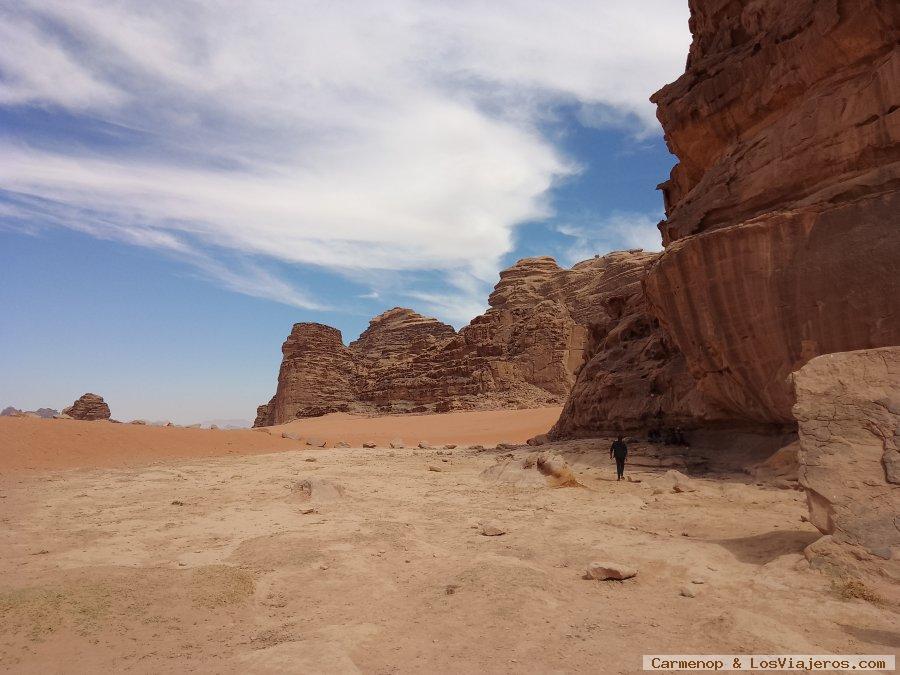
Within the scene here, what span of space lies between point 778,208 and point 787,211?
0.74 metres

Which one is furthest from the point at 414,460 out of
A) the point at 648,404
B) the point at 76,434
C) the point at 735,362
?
the point at 76,434

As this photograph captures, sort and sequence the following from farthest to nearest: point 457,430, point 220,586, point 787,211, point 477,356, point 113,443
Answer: point 477,356 → point 457,430 → point 113,443 → point 787,211 → point 220,586

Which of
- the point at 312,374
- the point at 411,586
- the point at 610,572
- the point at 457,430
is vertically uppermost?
the point at 312,374

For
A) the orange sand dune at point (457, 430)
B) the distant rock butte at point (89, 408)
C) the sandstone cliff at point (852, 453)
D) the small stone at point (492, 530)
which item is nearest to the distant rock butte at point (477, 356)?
the orange sand dune at point (457, 430)

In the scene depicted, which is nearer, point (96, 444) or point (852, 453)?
point (852, 453)

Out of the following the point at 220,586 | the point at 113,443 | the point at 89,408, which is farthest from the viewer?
the point at 89,408

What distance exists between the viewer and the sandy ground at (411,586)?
11.3 feet

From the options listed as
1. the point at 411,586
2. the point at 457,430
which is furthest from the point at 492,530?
the point at 457,430

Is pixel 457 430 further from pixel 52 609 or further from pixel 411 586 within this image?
pixel 52 609

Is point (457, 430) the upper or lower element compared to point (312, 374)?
lower

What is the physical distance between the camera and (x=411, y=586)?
4844 mm

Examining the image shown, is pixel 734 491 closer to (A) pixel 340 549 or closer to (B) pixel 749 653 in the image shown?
Answer: (B) pixel 749 653

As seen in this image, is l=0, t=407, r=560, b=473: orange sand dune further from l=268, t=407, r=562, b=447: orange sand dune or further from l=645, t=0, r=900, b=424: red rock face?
l=645, t=0, r=900, b=424: red rock face

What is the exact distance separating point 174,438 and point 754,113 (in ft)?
69.9
